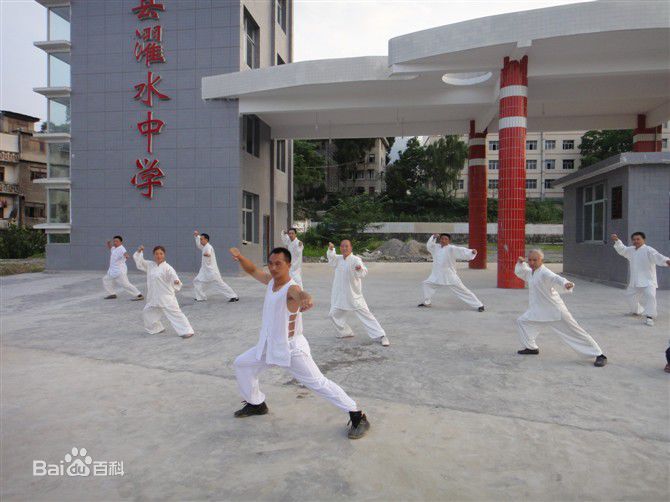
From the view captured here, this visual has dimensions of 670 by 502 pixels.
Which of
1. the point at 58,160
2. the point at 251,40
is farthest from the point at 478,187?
the point at 58,160

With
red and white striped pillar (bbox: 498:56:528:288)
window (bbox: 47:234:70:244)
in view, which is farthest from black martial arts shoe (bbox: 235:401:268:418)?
window (bbox: 47:234:70:244)

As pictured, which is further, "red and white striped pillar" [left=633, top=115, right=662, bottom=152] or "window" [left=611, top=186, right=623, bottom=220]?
"red and white striped pillar" [left=633, top=115, right=662, bottom=152]

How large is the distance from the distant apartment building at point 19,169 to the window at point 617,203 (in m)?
39.1

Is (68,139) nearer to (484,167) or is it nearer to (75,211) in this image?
(75,211)

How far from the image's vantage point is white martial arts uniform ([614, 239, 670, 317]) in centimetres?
821

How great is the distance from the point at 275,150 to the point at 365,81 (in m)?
7.46

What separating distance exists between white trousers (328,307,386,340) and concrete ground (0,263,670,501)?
0.60ft

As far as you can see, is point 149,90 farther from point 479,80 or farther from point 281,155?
point 479,80

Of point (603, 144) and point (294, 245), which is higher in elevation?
point (603, 144)

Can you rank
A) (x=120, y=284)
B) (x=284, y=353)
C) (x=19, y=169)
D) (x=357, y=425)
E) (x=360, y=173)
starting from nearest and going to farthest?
(x=357, y=425), (x=284, y=353), (x=120, y=284), (x=19, y=169), (x=360, y=173)

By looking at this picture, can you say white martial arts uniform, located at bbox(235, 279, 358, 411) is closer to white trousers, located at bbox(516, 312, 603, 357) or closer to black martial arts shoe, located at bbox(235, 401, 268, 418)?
black martial arts shoe, located at bbox(235, 401, 268, 418)

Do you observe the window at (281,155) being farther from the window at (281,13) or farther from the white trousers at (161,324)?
the white trousers at (161,324)

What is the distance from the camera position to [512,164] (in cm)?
1252

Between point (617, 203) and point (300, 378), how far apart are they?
39.5 ft
